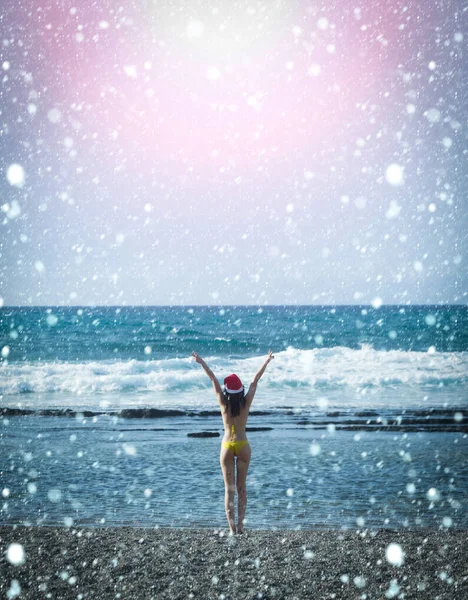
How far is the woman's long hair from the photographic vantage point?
23.1ft

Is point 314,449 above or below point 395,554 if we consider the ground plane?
above

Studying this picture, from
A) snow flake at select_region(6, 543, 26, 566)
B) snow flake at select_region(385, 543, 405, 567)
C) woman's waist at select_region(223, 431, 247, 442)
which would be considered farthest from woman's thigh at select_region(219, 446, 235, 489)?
snow flake at select_region(6, 543, 26, 566)

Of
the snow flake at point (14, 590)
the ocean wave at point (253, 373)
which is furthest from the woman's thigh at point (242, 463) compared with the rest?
the ocean wave at point (253, 373)

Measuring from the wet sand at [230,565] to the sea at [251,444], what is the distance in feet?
3.47

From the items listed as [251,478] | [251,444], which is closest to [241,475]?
[251,478]

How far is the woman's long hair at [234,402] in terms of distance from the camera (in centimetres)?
705

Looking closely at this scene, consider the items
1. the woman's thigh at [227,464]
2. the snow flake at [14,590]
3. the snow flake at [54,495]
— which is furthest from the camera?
the snow flake at [54,495]

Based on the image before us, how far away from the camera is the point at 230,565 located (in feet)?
20.1

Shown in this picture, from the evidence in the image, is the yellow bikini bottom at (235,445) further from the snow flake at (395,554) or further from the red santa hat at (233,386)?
the snow flake at (395,554)

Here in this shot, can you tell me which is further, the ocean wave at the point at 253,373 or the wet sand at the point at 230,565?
the ocean wave at the point at 253,373

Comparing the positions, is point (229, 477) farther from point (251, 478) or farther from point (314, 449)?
point (314, 449)

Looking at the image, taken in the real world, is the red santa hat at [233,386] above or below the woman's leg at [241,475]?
above

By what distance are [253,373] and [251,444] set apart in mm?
21800

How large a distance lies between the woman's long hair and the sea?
2110 mm
